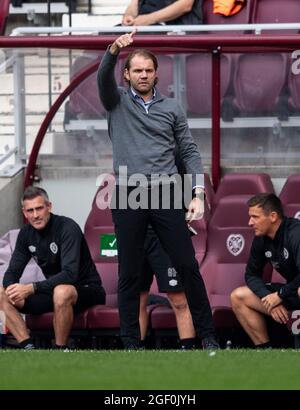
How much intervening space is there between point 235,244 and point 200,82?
1488mm

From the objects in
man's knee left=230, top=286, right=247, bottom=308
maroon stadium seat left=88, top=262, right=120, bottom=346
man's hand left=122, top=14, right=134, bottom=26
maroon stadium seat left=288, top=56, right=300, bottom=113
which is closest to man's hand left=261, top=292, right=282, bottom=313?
man's knee left=230, top=286, right=247, bottom=308

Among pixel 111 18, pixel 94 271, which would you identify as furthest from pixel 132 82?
pixel 111 18

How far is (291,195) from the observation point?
38.7ft

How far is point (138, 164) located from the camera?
32.6 feet

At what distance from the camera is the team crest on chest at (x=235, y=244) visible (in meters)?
11.9

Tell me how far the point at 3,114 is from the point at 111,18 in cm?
297

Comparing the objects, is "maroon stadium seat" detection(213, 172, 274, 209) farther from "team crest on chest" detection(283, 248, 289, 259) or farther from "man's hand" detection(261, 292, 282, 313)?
"man's hand" detection(261, 292, 282, 313)

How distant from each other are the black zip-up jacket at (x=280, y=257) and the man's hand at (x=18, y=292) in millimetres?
1690

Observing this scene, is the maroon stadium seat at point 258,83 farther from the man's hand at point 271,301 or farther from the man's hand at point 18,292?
the man's hand at point 18,292

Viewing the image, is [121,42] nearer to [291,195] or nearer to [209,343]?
[209,343]

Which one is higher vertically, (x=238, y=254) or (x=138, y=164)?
(x=138, y=164)

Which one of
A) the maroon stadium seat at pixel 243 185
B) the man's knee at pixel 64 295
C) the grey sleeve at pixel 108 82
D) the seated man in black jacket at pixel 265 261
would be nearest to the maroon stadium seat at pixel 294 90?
the maroon stadium seat at pixel 243 185

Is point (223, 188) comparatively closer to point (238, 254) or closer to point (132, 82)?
point (238, 254)

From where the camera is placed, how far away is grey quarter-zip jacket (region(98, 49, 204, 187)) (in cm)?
992
